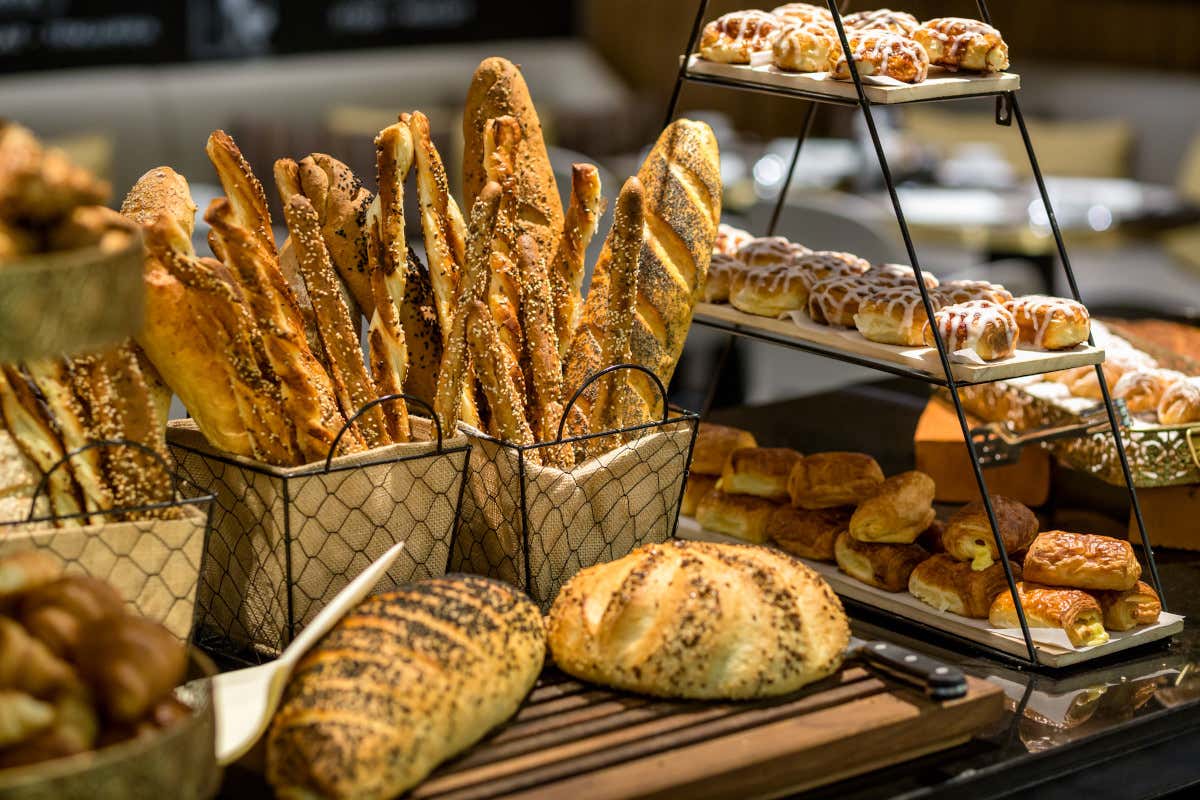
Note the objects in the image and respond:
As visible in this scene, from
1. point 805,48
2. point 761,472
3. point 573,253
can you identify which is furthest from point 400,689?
point 805,48

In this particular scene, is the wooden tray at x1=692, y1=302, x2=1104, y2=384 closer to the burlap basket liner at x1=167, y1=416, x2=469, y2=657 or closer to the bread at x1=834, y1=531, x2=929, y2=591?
the bread at x1=834, y1=531, x2=929, y2=591

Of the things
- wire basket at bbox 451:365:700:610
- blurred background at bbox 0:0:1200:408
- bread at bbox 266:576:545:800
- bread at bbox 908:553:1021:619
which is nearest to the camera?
bread at bbox 266:576:545:800

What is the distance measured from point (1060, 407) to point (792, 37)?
23.5 inches

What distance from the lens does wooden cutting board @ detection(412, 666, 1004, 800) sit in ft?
3.43

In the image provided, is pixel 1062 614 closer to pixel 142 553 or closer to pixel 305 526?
pixel 305 526

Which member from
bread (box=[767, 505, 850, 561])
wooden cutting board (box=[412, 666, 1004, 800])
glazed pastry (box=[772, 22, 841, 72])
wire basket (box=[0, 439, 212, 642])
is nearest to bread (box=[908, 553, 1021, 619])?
bread (box=[767, 505, 850, 561])

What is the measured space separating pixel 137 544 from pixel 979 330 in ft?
2.64

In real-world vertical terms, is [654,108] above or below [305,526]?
below

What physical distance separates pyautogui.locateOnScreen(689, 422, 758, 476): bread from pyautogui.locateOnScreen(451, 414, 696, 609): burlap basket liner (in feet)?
1.09

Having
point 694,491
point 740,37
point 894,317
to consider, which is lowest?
point 694,491

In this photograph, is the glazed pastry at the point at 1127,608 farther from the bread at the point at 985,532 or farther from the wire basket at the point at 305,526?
the wire basket at the point at 305,526

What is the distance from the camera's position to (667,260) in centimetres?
150

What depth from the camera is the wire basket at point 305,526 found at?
1231 millimetres

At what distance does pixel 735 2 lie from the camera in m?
7.61
